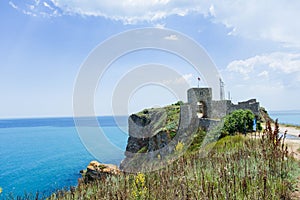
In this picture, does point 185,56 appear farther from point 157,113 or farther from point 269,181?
point 157,113

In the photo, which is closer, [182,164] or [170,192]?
[170,192]

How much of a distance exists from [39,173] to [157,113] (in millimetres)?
19095

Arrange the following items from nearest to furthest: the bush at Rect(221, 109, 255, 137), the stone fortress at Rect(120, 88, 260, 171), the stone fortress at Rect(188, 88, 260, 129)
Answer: the bush at Rect(221, 109, 255, 137)
the stone fortress at Rect(120, 88, 260, 171)
the stone fortress at Rect(188, 88, 260, 129)

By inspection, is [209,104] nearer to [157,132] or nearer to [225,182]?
[157,132]

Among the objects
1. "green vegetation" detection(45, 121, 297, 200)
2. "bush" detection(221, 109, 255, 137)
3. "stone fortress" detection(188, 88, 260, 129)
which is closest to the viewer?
"green vegetation" detection(45, 121, 297, 200)

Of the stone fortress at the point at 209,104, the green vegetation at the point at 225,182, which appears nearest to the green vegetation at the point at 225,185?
the green vegetation at the point at 225,182

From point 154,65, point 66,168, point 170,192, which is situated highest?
point 154,65

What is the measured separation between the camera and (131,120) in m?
36.8

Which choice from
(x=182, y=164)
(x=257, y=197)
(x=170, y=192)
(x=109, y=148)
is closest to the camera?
(x=257, y=197)

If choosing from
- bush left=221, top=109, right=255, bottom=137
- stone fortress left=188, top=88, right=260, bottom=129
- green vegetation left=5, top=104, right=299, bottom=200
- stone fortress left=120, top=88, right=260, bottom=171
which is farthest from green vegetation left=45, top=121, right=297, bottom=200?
stone fortress left=188, top=88, right=260, bottom=129

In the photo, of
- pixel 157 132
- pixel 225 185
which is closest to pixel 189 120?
pixel 157 132

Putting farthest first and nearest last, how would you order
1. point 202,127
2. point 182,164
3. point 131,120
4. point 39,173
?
point 131,120, point 39,173, point 202,127, point 182,164

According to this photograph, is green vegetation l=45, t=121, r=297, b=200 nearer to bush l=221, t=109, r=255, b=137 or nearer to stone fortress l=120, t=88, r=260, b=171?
bush l=221, t=109, r=255, b=137

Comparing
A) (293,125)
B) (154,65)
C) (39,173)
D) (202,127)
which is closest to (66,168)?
(39,173)
